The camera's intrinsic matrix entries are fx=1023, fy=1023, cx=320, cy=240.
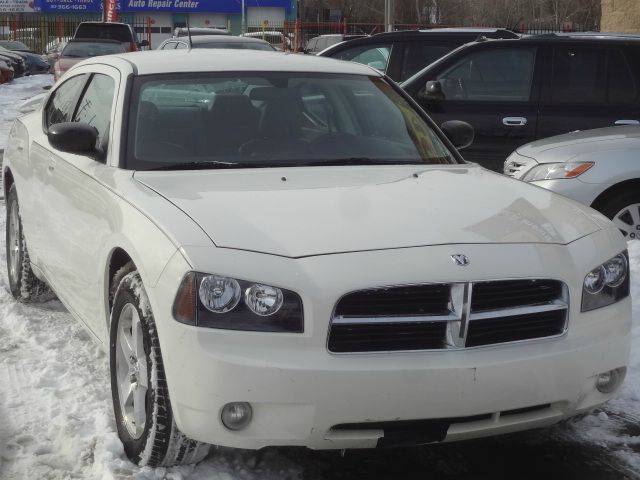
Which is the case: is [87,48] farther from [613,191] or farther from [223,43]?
[613,191]

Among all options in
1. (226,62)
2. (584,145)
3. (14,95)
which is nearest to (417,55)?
(584,145)

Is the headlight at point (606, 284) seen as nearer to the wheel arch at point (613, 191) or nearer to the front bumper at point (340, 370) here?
the front bumper at point (340, 370)

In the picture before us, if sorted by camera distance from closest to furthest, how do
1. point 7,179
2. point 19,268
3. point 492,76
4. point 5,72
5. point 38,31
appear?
point 19,268 < point 7,179 < point 492,76 < point 5,72 < point 38,31

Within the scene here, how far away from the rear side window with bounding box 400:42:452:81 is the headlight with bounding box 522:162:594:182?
11.6 ft

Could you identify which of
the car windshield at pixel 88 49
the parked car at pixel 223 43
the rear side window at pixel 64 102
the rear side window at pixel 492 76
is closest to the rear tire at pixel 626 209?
the rear side window at pixel 492 76

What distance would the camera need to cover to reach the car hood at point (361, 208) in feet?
11.4

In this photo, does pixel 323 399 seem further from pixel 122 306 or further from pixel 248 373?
pixel 122 306

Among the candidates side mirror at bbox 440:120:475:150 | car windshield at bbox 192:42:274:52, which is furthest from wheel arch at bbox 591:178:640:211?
car windshield at bbox 192:42:274:52

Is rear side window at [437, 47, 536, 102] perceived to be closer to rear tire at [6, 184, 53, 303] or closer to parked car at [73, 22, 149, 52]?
rear tire at [6, 184, 53, 303]

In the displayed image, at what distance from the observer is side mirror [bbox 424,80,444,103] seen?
346 inches

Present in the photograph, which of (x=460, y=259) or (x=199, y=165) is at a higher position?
(x=199, y=165)

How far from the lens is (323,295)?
3254 millimetres

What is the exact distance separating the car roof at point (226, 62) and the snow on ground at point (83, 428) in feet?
4.75

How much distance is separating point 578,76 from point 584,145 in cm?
197
